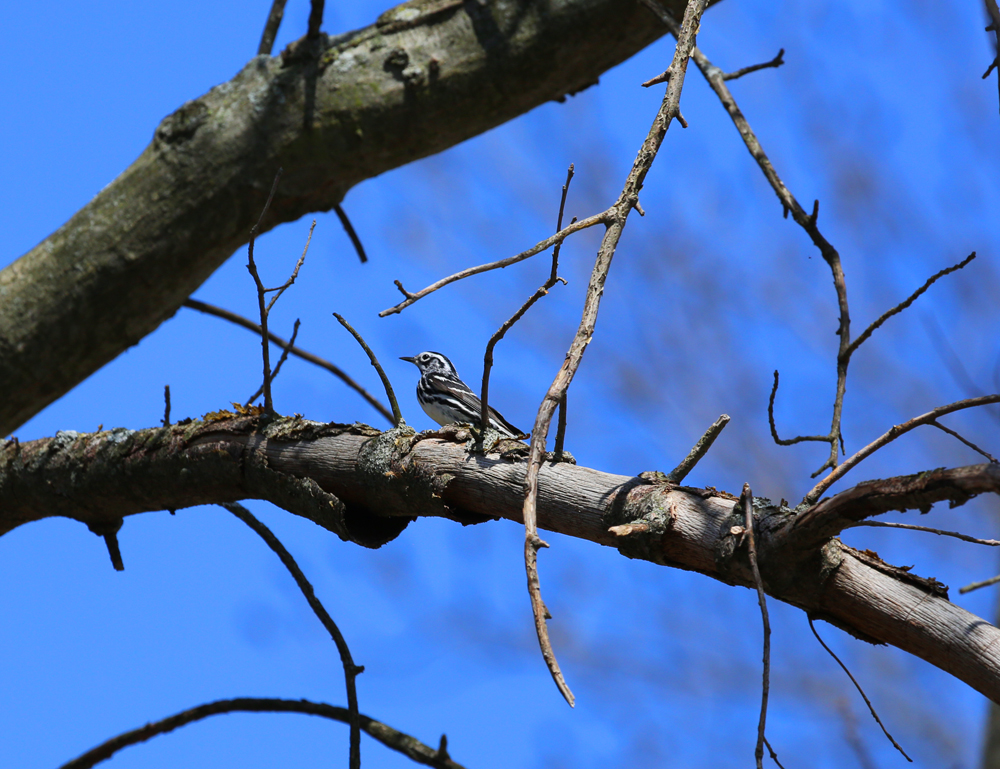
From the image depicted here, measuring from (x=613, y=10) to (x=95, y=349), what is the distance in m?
2.75

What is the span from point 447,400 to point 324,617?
172 inches

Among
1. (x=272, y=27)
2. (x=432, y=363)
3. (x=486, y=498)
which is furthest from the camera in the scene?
(x=432, y=363)

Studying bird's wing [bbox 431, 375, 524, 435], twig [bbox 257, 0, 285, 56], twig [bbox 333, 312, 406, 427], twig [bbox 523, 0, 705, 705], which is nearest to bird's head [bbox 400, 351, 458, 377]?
bird's wing [bbox 431, 375, 524, 435]

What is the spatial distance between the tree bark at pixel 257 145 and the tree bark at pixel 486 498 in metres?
0.48

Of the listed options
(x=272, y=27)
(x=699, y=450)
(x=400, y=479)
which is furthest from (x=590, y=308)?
(x=272, y=27)

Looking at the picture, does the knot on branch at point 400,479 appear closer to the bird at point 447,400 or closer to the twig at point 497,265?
the twig at point 497,265

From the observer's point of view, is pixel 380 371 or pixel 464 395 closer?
pixel 380 371

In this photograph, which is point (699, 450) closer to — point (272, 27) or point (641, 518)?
point (641, 518)

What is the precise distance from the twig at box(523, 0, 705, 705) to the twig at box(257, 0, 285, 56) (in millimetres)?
2815

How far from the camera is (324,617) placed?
359cm

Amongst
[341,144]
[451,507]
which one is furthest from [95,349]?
[451,507]

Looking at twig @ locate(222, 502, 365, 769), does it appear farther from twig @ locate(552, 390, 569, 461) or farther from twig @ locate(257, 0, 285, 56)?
twig @ locate(257, 0, 285, 56)

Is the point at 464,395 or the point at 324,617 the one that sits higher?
the point at 464,395

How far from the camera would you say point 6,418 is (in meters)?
3.90
